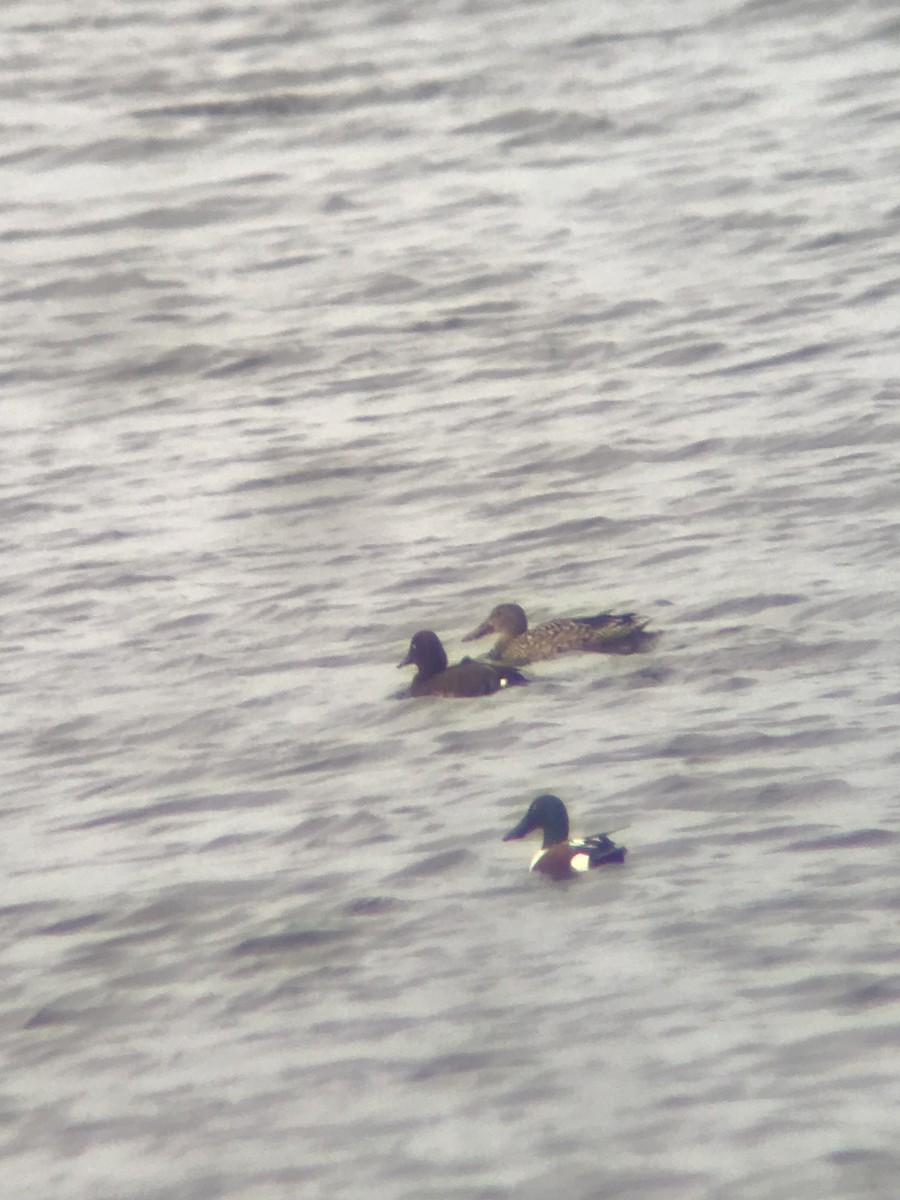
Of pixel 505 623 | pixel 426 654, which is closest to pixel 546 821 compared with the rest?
pixel 426 654

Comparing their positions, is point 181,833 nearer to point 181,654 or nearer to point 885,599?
point 181,654

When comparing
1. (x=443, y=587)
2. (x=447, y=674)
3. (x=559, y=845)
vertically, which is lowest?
(x=559, y=845)

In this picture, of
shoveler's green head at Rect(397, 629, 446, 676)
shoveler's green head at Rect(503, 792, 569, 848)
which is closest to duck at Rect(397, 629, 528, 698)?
shoveler's green head at Rect(397, 629, 446, 676)

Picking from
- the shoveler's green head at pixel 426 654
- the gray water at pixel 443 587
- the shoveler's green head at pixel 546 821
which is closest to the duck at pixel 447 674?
the shoveler's green head at pixel 426 654

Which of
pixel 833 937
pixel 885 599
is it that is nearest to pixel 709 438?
pixel 885 599

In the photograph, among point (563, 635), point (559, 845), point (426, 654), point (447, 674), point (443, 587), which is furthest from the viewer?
point (443, 587)

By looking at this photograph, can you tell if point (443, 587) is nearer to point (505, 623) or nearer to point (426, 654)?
point (505, 623)

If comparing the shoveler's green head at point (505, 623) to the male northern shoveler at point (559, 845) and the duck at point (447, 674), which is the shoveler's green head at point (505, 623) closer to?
the duck at point (447, 674)
